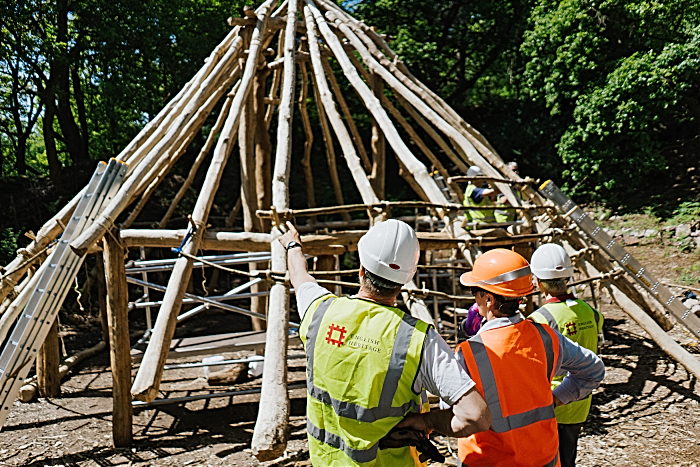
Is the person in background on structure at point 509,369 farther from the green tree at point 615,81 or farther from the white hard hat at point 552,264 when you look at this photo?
the green tree at point 615,81

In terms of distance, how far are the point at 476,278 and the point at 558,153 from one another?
45.8 feet

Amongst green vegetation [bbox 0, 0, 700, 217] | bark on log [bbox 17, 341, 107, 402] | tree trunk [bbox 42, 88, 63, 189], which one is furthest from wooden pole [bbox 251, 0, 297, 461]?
green vegetation [bbox 0, 0, 700, 217]

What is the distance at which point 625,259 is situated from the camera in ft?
18.6

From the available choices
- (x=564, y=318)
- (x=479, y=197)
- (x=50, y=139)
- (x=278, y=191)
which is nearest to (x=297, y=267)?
(x=564, y=318)

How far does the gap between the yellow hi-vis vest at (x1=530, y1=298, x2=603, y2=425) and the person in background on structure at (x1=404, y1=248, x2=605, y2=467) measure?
666 millimetres

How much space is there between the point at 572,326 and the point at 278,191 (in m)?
2.90

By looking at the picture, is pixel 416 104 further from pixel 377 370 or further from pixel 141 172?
pixel 377 370

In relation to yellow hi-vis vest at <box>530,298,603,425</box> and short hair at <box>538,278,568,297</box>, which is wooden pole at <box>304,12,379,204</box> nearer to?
short hair at <box>538,278,568,297</box>

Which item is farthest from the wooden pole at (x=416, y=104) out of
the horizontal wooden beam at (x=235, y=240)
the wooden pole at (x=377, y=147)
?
the horizontal wooden beam at (x=235, y=240)

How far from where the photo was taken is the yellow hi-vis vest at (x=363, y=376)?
6.08ft

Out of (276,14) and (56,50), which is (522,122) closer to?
(276,14)

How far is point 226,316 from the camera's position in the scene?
40.8 feet

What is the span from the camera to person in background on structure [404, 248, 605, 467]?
2129mm

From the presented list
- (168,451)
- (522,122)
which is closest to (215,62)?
(168,451)
